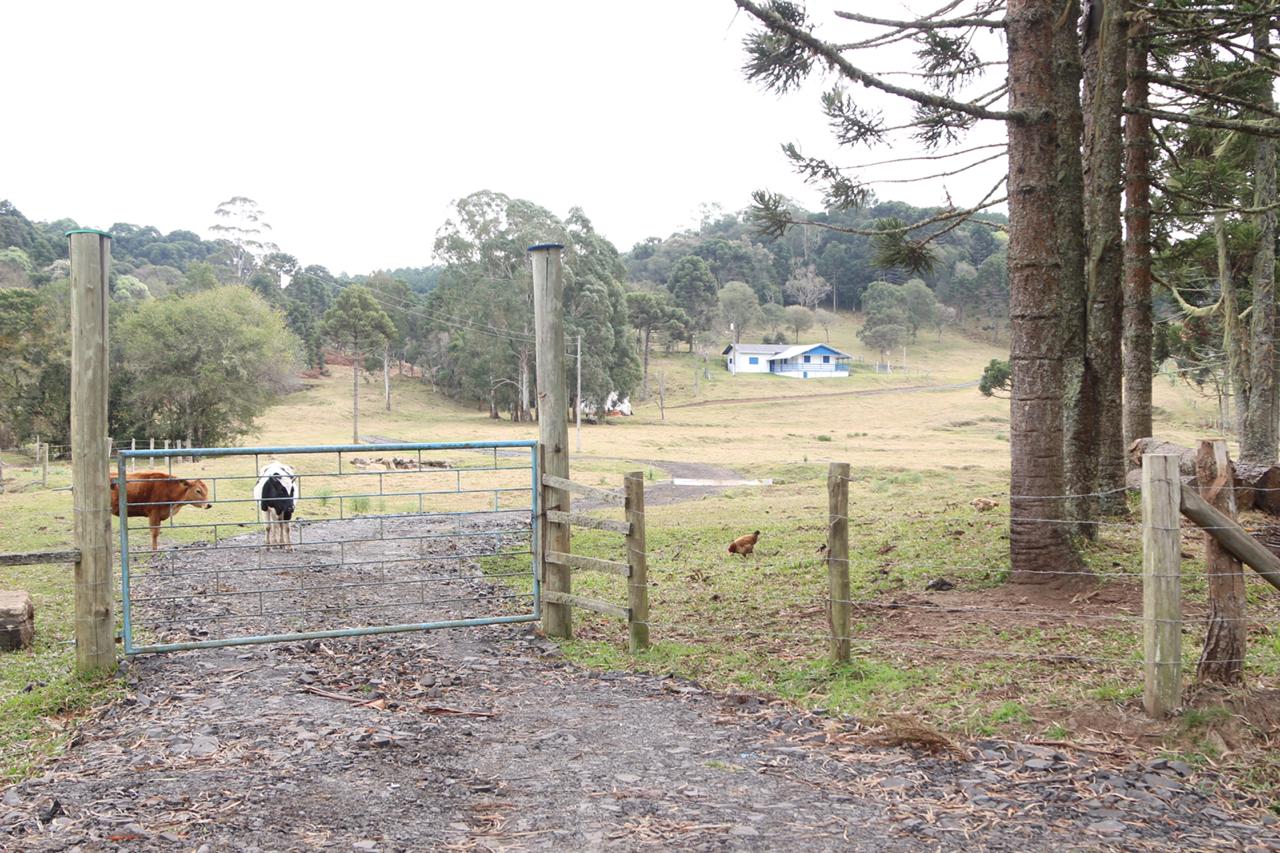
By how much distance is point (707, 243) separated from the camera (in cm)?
11731

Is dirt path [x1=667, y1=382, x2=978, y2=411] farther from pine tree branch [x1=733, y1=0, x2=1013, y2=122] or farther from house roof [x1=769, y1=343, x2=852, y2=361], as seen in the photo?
pine tree branch [x1=733, y1=0, x2=1013, y2=122]

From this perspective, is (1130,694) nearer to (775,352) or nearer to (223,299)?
(223,299)

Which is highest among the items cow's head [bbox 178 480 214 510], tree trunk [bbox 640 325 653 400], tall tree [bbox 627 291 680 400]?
tall tree [bbox 627 291 680 400]

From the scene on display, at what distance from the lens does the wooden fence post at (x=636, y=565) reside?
22.4 feet

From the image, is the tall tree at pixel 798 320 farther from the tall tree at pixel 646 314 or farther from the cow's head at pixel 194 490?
the cow's head at pixel 194 490

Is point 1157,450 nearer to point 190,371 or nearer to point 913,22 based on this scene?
point 913,22

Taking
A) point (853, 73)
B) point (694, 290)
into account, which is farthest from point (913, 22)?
point (694, 290)

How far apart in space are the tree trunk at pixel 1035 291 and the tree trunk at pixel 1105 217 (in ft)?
4.49

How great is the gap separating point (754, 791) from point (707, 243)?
379ft

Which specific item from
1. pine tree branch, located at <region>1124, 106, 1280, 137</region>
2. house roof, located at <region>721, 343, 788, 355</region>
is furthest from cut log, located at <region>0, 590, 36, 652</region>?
house roof, located at <region>721, 343, 788, 355</region>

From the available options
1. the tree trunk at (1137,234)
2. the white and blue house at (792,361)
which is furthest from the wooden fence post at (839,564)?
the white and blue house at (792,361)

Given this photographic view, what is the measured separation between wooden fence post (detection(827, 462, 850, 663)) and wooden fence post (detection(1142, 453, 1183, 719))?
168 cm

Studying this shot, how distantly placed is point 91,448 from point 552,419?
305 centimetres

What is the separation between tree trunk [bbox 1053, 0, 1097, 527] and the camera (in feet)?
26.1
